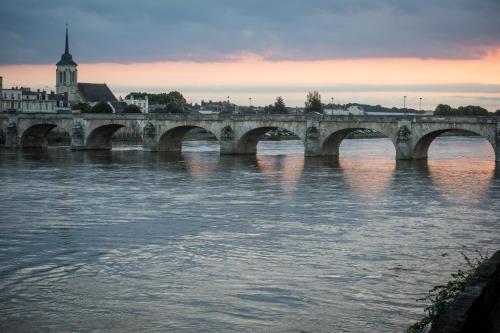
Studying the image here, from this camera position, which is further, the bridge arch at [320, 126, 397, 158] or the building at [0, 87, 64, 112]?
the building at [0, 87, 64, 112]

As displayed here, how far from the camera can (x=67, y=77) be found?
12850 centimetres

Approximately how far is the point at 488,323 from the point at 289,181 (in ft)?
107

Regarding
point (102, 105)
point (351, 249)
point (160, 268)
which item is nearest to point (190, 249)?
point (160, 268)

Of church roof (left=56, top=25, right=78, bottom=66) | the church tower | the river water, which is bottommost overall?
the river water

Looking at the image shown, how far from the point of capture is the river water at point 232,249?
1557 centimetres

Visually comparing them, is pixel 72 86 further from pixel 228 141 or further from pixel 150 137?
pixel 228 141

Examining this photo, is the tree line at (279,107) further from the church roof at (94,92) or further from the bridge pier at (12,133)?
the bridge pier at (12,133)

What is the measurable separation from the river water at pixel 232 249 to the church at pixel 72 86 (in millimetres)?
85448

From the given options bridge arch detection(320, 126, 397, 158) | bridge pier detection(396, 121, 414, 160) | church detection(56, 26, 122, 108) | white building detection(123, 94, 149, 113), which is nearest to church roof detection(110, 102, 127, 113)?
church detection(56, 26, 122, 108)

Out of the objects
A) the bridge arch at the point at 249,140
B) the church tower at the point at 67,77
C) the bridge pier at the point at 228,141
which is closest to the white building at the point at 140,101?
the church tower at the point at 67,77

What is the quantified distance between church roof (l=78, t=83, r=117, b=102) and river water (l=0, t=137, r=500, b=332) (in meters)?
92.6

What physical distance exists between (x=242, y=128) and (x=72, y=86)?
71.2m

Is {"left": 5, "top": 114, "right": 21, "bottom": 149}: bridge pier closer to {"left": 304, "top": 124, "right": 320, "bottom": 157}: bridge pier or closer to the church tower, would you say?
{"left": 304, "top": 124, "right": 320, "bottom": 157}: bridge pier

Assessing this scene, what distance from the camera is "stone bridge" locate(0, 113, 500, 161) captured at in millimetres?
57344
